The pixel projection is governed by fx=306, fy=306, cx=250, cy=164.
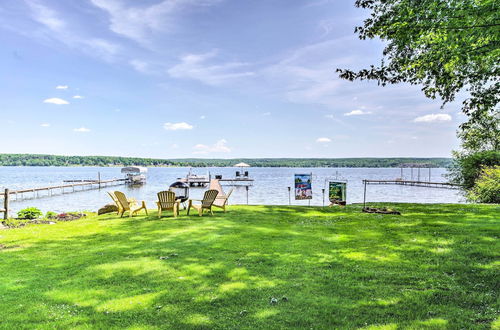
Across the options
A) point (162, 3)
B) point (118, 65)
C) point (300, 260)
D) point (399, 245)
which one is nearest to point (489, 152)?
point (399, 245)

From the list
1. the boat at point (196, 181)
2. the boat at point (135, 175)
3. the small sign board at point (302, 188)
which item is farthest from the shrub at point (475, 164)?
the boat at point (135, 175)

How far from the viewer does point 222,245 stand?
7.14m

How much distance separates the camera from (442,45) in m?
8.20

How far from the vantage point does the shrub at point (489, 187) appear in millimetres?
17812

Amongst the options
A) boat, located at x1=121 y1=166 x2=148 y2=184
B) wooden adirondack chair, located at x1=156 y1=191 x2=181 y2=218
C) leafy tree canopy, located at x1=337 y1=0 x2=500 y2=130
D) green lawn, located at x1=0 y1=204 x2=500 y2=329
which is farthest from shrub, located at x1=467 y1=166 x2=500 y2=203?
boat, located at x1=121 y1=166 x2=148 y2=184

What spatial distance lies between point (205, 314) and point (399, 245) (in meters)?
5.09

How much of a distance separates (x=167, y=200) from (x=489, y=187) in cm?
1847

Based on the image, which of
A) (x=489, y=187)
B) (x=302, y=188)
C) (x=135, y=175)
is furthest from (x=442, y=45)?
(x=135, y=175)

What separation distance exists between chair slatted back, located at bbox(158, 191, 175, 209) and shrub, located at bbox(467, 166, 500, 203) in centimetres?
1809

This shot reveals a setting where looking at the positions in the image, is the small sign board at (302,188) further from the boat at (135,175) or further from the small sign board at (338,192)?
the boat at (135,175)

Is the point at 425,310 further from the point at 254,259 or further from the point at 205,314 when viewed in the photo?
the point at 254,259

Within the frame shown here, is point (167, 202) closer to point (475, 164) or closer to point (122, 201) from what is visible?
point (122, 201)

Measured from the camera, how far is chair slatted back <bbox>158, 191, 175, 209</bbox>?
12241mm

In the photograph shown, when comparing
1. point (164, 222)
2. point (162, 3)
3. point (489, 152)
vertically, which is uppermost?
point (162, 3)
